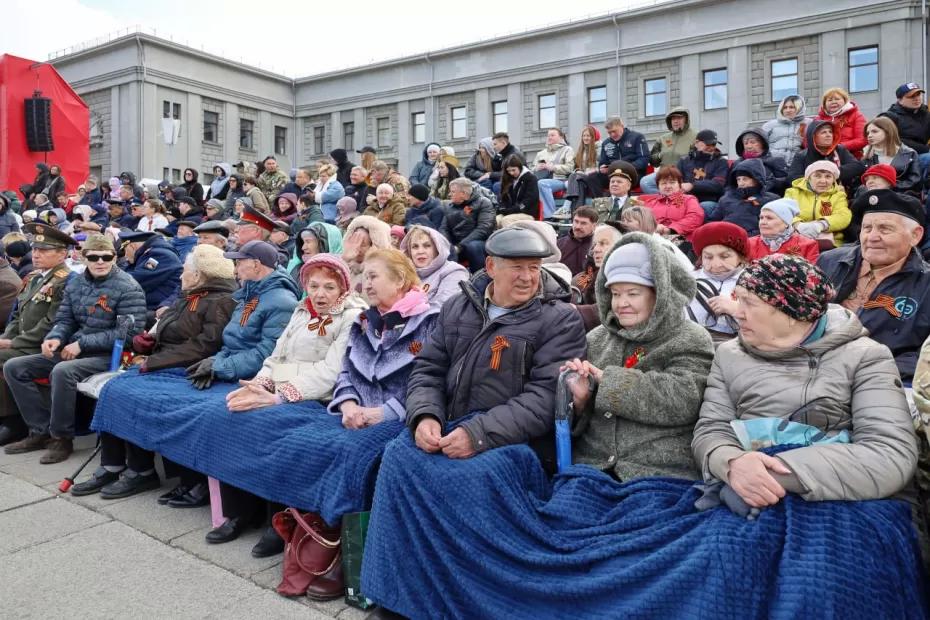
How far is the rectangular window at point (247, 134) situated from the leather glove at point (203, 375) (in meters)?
35.4

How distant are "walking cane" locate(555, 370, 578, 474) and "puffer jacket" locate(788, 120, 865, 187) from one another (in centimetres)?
579

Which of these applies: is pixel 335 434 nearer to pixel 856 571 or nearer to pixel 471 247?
pixel 856 571

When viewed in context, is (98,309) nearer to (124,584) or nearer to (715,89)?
(124,584)

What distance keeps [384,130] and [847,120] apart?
29772 millimetres

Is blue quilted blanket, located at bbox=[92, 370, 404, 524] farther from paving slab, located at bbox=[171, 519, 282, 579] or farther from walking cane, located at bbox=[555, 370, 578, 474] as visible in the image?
walking cane, located at bbox=[555, 370, 578, 474]

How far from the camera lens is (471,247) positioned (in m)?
8.20

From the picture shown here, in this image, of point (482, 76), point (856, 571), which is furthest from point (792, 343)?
point (482, 76)

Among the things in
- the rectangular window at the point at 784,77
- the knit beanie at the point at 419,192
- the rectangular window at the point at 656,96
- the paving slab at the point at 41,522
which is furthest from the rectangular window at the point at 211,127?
the paving slab at the point at 41,522

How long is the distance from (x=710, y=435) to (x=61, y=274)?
6.08 metres

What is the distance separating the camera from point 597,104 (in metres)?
29.0

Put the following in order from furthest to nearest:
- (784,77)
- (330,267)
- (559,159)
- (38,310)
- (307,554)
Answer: (784,77) → (559,159) → (38,310) → (330,267) → (307,554)

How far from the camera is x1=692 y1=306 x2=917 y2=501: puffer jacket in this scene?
2.16 meters

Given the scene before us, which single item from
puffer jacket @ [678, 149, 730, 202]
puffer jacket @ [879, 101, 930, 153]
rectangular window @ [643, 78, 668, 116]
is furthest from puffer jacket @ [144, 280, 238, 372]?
rectangular window @ [643, 78, 668, 116]

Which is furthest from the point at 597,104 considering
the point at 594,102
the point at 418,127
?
the point at 418,127
